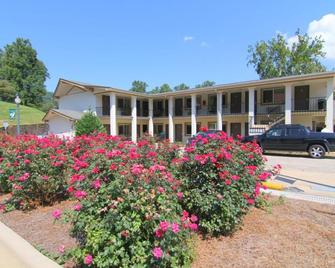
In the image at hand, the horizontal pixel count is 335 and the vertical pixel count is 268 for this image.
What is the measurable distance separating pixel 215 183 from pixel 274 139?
537 inches

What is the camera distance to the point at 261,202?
5.16 meters

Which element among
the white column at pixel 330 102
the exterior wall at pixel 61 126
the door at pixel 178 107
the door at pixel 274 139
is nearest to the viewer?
the door at pixel 274 139

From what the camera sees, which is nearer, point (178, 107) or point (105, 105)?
point (105, 105)

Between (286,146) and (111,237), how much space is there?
49.8 ft

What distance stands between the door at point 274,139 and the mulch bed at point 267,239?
1130 centimetres

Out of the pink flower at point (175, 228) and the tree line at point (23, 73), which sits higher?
the tree line at point (23, 73)

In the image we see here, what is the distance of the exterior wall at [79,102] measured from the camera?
27.9 metres

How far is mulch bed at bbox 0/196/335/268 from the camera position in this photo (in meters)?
3.39

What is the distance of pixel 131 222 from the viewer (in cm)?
281

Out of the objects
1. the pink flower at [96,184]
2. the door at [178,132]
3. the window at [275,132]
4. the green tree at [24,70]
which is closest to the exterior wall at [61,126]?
the door at [178,132]

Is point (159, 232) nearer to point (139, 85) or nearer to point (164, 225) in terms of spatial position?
point (164, 225)

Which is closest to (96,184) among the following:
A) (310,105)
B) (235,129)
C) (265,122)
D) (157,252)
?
(157,252)

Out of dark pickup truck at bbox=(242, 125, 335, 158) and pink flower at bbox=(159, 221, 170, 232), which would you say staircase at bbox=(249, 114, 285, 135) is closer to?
dark pickup truck at bbox=(242, 125, 335, 158)

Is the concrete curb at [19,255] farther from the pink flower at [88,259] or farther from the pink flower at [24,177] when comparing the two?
the pink flower at [24,177]
